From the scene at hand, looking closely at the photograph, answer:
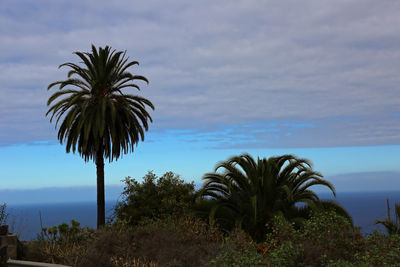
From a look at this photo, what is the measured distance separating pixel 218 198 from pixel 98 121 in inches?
473

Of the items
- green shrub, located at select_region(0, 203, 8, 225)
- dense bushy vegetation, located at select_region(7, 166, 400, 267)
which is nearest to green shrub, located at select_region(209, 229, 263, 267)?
dense bushy vegetation, located at select_region(7, 166, 400, 267)

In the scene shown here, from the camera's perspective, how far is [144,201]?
89.9 ft

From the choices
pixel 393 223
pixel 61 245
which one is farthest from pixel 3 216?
pixel 393 223

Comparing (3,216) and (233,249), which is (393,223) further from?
(3,216)

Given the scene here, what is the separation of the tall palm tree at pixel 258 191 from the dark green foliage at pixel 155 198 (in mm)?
4235

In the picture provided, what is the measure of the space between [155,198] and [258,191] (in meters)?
8.39

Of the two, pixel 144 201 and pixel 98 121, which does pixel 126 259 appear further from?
pixel 98 121

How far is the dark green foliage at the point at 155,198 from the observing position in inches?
1033

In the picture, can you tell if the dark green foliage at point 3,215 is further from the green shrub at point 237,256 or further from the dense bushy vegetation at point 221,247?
the green shrub at point 237,256

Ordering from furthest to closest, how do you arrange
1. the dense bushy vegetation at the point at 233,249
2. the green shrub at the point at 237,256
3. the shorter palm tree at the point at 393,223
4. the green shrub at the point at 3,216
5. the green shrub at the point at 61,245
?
the shorter palm tree at the point at 393,223 → the green shrub at the point at 3,216 → the green shrub at the point at 61,245 → the dense bushy vegetation at the point at 233,249 → the green shrub at the point at 237,256

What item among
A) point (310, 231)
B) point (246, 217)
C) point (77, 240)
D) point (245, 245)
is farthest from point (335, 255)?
point (77, 240)

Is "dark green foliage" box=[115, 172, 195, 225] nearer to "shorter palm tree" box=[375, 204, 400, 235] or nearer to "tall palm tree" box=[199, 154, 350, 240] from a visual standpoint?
"tall palm tree" box=[199, 154, 350, 240]

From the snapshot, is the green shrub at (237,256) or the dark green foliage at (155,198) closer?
the green shrub at (237,256)

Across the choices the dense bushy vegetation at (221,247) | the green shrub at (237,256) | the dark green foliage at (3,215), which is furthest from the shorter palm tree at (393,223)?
the dark green foliage at (3,215)
